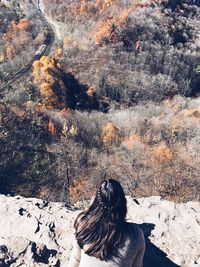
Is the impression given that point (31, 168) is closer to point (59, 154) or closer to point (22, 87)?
point (59, 154)

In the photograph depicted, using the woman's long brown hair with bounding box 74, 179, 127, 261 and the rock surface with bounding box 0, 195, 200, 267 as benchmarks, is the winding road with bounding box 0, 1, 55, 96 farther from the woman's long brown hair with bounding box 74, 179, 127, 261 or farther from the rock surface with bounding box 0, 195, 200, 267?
the woman's long brown hair with bounding box 74, 179, 127, 261

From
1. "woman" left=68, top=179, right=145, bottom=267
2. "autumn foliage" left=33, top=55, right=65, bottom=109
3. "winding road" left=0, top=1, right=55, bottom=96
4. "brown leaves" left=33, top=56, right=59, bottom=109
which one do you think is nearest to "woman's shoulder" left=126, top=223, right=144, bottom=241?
"woman" left=68, top=179, right=145, bottom=267

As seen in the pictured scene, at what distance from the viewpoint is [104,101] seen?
72.4m

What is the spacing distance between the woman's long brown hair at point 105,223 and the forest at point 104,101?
784 inches

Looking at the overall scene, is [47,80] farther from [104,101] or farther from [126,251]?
[126,251]

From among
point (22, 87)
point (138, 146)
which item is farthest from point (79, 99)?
point (138, 146)

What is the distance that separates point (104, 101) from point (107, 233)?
2652 inches

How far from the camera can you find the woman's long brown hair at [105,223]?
210 inches

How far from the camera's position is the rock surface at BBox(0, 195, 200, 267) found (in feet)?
31.7

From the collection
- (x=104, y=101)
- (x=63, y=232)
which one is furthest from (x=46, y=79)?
(x=63, y=232)

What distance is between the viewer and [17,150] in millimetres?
30594

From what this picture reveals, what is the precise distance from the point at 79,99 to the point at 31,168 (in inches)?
1689

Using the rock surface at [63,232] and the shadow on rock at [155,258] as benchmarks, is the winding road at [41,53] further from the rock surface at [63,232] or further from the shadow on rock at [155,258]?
the shadow on rock at [155,258]

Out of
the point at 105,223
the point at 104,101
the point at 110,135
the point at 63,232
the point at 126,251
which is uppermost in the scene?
the point at 105,223
